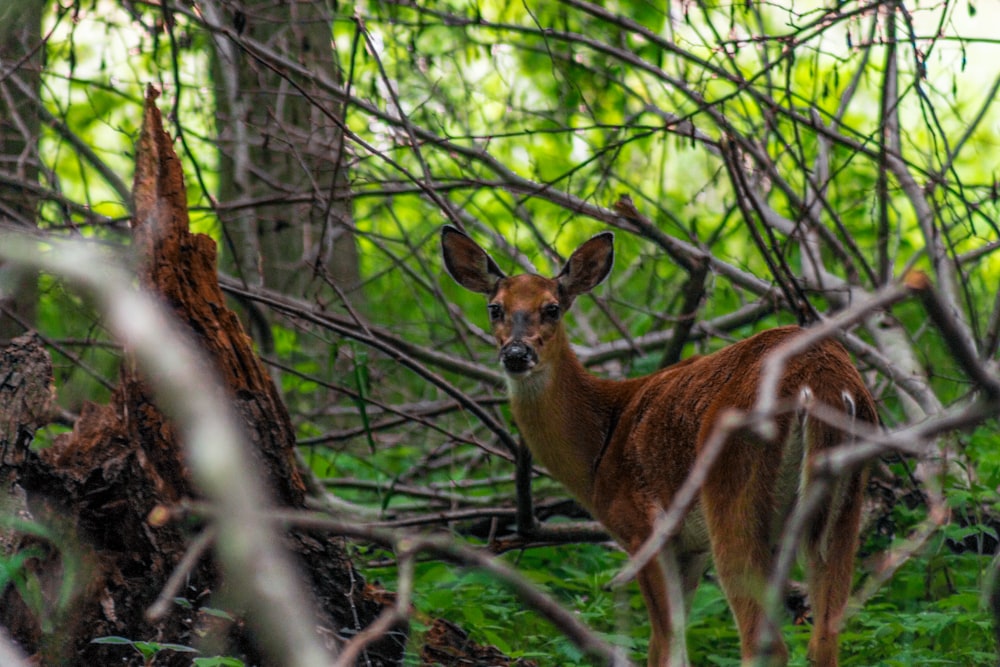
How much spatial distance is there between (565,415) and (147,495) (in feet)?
7.00

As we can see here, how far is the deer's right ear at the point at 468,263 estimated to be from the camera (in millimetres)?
6234

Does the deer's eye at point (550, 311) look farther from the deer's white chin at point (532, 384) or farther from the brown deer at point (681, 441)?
the deer's white chin at point (532, 384)

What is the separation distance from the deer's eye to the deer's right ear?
512 millimetres

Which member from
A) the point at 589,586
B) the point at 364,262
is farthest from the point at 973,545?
the point at 364,262

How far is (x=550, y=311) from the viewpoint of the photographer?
5.85 meters

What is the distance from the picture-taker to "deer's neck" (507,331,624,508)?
5.70 meters

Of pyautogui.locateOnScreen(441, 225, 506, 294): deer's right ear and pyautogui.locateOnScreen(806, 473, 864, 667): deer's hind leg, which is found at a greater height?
pyautogui.locateOnScreen(441, 225, 506, 294): deer's right ear

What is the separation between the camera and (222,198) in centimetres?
871

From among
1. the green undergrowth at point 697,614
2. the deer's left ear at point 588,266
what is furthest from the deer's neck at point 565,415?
the green undergrowth at point 697,614

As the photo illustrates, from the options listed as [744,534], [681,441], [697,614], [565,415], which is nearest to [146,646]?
[744,534]

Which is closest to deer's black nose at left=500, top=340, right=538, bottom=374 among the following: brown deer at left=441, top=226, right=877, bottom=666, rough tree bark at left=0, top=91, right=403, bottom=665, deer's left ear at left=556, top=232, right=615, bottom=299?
brown deer at left=441, top=226, right=877, bottom=666

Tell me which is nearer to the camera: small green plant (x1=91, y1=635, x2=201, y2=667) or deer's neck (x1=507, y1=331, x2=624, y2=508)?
small green plant (x1=91, y1=635, x2=201, y2=667)

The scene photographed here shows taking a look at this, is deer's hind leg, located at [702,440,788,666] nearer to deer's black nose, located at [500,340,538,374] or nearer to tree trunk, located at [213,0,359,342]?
deer's black nose, located at [500,340,538,374]

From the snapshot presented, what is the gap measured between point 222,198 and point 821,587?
5770 millimetres
